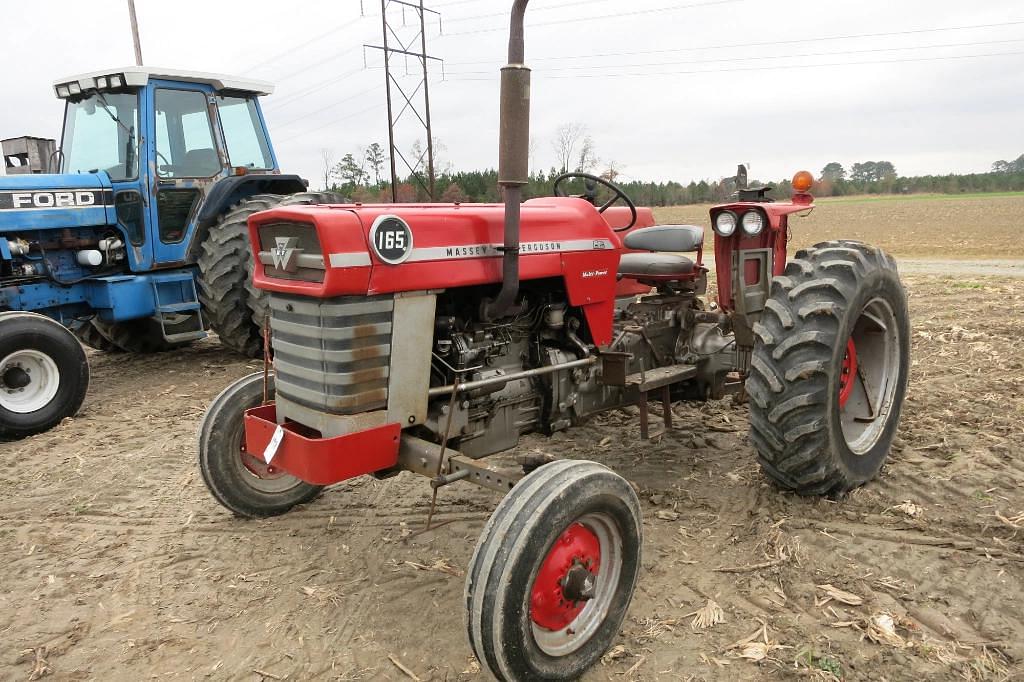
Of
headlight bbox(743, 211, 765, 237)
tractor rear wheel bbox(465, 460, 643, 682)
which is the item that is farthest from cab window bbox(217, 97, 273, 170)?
tractor rear wheel bbox(465, 460, 643, 682)

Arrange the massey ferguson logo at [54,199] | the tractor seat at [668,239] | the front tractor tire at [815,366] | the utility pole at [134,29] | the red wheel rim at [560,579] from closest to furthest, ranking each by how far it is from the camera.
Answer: the red wheel rim at [560,579] → the front tractor tire at [815,366] → the tractor seat at [668,239] → the massey ferguson logo at [54,199] → the utility pole at [134,29]

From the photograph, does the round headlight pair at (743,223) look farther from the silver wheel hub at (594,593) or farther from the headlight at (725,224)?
the silver wheel hub at (594,593)

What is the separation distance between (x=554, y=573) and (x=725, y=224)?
2.28 metres

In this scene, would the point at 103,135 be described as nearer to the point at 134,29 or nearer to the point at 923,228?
the point at 134,29

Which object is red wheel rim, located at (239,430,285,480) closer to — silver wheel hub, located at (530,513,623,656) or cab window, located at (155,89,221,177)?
silver wheel hub, located at (530,513,623,656)

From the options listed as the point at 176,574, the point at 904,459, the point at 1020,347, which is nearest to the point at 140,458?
the point at 176,574

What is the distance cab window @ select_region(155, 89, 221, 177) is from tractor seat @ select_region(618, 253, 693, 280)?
441cm

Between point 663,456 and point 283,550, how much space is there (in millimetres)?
2169

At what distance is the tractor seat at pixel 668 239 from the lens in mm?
4270

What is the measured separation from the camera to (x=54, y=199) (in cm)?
601

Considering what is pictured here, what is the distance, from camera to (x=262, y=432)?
283 cm

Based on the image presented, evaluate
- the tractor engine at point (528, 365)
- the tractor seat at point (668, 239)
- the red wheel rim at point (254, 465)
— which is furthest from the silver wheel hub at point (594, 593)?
the tractor seat at point (668, 239)

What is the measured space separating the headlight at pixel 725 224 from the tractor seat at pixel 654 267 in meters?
0.40

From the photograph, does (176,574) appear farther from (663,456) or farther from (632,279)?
(632,279)
